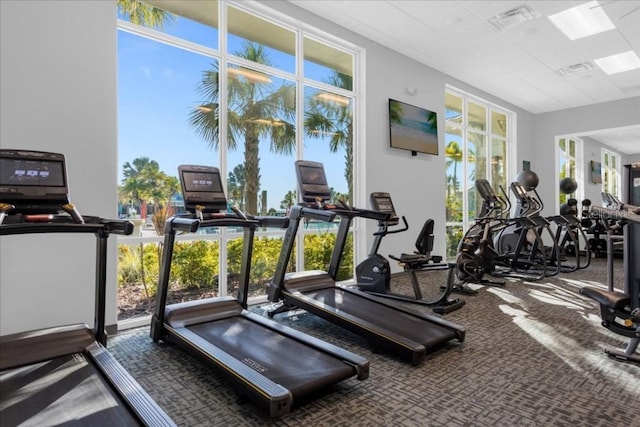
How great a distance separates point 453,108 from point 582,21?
2884mm

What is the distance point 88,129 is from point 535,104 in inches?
390

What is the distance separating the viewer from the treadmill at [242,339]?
7.39ft

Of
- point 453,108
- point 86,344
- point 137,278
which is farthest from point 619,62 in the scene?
point 86,344

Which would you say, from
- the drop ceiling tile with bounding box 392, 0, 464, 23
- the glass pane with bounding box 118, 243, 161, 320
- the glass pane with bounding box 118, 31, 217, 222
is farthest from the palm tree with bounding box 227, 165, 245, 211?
the drop ceiling tile with bounding box 392, 0, 464, 23

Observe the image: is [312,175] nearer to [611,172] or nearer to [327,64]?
[327,64]

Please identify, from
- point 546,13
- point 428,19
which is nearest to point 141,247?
point 428,19

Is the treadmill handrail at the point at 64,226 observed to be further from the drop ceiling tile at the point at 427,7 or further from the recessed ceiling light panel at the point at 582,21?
the recessed ceiling light panel at the point at 582,21

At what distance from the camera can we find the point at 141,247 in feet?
13.2

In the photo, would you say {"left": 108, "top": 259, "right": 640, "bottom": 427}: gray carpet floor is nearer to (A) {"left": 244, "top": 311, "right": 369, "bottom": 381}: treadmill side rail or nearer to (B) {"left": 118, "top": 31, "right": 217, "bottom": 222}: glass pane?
(A) {"left": 244, "top": 311, "right": 369, "bottom": 381}: treadmill side rail

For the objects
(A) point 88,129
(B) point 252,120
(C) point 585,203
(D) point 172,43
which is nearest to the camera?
(A) point 88,129

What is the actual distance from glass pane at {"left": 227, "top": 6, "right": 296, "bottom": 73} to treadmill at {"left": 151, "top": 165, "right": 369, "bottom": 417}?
211 cm

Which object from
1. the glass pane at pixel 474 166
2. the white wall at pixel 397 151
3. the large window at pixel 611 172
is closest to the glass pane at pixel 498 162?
the glass pane at pixel 474 166

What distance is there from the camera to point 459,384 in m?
2.62

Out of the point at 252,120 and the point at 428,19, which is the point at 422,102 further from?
the point at 252,120
